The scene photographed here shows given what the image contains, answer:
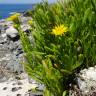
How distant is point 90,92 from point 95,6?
1116 mm

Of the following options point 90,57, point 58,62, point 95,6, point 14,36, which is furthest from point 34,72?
point 14,36

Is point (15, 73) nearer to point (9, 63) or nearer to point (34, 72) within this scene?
point (9, 63)

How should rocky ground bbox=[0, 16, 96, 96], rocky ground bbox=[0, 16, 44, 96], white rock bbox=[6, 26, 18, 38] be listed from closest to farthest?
rocky ground bbox=[0, 16, 96, 96], rocky ground bbox=[0, 16, 44, 96], white rock bbox=[6, 26, 18, 38]

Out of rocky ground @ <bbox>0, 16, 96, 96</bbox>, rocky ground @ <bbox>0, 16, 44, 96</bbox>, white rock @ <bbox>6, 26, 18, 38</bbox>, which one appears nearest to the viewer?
rocky ground @ <bbox>0, 16, 96, 96</bbox>

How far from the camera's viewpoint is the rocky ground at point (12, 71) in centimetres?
511

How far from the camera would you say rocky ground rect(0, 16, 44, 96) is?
5.11 m

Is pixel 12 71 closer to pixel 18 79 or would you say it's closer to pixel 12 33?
pixel 18 79

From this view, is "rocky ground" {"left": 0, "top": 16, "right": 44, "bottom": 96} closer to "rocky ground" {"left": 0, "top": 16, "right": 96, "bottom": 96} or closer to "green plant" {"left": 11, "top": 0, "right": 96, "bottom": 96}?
"rocky ground" {"left": 0, "top": 16, "right": 96, "bottom": 96}

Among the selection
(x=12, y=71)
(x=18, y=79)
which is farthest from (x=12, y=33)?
(x=18, y=79)

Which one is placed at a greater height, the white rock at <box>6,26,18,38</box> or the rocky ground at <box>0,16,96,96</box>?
the white rock at <box>6,26,18,38</box>

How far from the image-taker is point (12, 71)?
675 cm

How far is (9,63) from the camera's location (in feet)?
23.5

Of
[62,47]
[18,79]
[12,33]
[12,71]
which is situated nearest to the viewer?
[62,47]

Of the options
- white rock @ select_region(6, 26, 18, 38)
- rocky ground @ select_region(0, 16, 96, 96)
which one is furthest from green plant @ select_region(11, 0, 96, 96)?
white rock @ select_region(6, 26, 18, 38)
